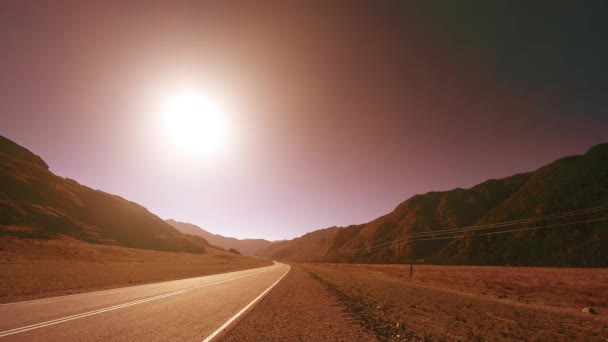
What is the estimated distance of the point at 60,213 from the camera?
3450 inches

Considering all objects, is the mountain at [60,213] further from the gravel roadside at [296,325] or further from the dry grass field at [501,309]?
the dry grass field at [501,309]

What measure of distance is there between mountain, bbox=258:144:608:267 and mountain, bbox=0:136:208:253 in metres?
88.9

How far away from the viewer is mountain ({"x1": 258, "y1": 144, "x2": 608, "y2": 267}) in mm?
43844

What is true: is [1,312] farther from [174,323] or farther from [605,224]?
[605,224]

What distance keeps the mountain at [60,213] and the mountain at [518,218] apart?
8886cm

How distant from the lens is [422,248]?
89500 millimetres

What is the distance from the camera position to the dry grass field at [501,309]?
9977mm

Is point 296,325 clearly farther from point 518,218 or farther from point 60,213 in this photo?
point 60,213

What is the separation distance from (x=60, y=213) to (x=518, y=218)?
131 metres

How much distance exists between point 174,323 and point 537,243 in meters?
65.9

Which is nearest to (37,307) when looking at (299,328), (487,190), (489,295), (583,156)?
(299,328)

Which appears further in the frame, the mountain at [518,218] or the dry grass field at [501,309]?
the mountain at [518,218]

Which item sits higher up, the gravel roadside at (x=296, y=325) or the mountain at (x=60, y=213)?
the mountain at (x=60, y=213)

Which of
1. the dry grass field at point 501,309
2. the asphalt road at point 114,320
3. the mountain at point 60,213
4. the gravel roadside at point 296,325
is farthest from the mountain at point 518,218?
the mountain at point 60,213
